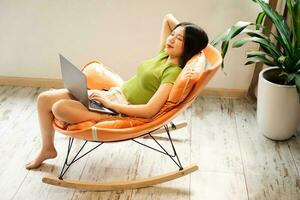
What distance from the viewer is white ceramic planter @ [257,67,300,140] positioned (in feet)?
7.00

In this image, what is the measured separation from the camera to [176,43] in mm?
1780

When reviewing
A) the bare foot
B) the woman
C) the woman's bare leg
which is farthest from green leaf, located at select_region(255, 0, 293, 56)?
the bare foot

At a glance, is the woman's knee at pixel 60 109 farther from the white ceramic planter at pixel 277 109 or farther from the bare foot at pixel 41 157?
the white ceramic planter at pixel 277 109

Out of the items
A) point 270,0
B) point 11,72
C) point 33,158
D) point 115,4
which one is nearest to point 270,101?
point 270,0

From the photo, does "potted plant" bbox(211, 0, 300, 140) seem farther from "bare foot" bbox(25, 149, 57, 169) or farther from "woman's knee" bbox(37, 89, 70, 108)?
"bare foot" bbox(25, 149, 57, 169)

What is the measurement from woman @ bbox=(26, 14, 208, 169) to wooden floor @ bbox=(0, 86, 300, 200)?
20 centimetres

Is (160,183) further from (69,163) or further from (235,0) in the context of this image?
(235,0)

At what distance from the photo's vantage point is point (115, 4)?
99.7 inches

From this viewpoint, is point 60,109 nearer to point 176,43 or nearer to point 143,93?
point 143,93

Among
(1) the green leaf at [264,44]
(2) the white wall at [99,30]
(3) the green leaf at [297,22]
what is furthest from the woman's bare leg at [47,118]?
(3) the green leaf at [297,22]

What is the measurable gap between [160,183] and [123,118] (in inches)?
16.3

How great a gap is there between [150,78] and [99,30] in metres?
0.92

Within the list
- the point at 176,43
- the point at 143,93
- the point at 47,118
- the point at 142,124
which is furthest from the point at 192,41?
the point at 47,118

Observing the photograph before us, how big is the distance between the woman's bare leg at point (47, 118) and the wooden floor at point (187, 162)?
0.27 feet
